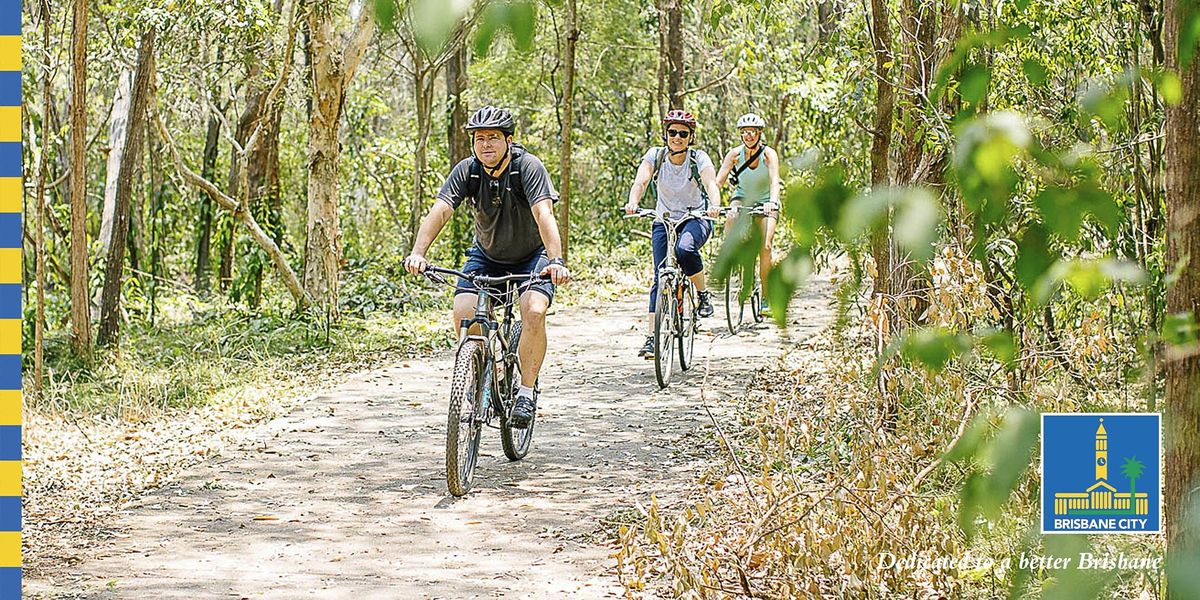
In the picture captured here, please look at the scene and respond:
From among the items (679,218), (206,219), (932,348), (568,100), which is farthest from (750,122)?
(206,219)

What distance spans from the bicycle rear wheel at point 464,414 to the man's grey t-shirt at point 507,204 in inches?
27.8

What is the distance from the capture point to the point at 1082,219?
121 cm

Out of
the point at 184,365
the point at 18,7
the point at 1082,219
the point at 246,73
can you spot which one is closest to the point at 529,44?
the point at 1082,219

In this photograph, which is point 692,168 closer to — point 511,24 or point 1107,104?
point 1107,104

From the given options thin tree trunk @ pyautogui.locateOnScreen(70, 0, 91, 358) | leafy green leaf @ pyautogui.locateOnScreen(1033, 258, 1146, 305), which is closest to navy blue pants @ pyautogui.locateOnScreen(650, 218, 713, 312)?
thin tree trunk @ pyautogui.locateOnScreen(70, 0, 91, 358)

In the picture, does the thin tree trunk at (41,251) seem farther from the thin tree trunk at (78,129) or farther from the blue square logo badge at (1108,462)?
the blue square logo badge at (1108,462)

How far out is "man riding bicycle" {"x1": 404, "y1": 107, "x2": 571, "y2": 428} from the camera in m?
7.03

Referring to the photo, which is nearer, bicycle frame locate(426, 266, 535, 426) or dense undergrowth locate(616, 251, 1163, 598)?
dense undergrowth locate(616, 251, 1163, 598)

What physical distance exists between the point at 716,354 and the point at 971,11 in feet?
16.9

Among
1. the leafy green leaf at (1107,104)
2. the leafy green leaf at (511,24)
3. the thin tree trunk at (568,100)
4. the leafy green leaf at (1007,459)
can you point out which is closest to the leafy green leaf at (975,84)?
the leafy green leaf at (1107,104)

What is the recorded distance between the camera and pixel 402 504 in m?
7.00

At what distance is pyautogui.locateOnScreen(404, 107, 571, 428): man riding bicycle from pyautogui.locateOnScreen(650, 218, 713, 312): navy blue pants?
2731 mm

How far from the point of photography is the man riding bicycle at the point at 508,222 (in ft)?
23.1

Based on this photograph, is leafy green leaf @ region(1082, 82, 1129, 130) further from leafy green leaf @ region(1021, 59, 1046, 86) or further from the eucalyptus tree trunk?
the eucalyptus tree trunk
